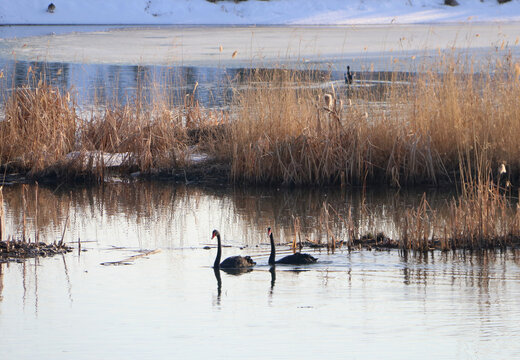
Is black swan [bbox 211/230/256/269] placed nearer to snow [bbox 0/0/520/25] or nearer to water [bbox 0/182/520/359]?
water [bbox 0/182/520/359]

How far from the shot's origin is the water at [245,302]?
14.6ft

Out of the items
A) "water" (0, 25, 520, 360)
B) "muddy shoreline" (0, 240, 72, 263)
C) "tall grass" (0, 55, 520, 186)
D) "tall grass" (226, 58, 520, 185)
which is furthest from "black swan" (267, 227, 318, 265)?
→ "tall grass" (226, 58, 520, 185)

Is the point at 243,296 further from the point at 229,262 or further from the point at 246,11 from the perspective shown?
the point at 246,11

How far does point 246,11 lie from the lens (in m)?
50.6

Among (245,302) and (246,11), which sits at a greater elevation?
(246,11)

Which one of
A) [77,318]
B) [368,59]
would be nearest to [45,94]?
[77,318]

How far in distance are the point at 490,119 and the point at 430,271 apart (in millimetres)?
3942

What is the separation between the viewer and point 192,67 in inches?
941

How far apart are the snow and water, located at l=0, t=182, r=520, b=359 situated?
1504 inches

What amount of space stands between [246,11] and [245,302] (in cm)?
4667

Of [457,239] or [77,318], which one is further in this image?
[457,239]

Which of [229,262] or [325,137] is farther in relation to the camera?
[325,137]

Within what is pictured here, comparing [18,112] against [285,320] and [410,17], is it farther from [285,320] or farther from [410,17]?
[410,17]

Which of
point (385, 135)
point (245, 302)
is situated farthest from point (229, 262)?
point (385, 135)
